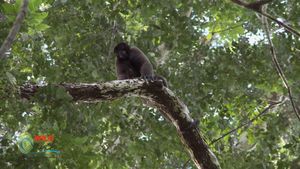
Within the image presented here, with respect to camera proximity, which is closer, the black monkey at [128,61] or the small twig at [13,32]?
the small twig at [13,32]

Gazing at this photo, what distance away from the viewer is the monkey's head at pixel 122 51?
21.7ft

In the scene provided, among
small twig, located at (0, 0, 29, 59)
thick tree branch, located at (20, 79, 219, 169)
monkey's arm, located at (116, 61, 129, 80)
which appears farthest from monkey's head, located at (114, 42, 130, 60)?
small twig, located at (0, 0, 29, 59)

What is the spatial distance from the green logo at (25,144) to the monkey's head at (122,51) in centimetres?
302

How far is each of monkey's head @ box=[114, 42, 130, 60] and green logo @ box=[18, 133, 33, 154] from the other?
3018 millimetres

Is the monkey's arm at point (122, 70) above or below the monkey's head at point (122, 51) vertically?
below

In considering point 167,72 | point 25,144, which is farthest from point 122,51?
A: point 25,144

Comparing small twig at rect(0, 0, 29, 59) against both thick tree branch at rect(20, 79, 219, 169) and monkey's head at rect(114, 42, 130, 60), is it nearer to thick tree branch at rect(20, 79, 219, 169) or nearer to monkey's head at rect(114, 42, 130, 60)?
thick tree branch at rect(20, 79, 219, 169)

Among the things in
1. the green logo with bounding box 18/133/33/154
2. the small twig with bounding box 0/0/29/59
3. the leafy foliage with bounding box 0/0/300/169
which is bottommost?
the small twig with bounding box 0/0/29/59

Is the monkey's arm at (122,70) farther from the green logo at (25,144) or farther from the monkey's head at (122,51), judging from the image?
the green logo at (25,144)

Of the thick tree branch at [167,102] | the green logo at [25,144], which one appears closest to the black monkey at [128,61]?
the thick tree branch at [167,102]

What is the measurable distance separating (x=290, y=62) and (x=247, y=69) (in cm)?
65

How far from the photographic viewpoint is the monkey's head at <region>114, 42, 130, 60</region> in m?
6.62

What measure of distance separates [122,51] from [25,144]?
3130 mm

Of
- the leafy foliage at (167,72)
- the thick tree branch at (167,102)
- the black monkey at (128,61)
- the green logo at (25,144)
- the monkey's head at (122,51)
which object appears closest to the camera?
the green logo at (25,144)
